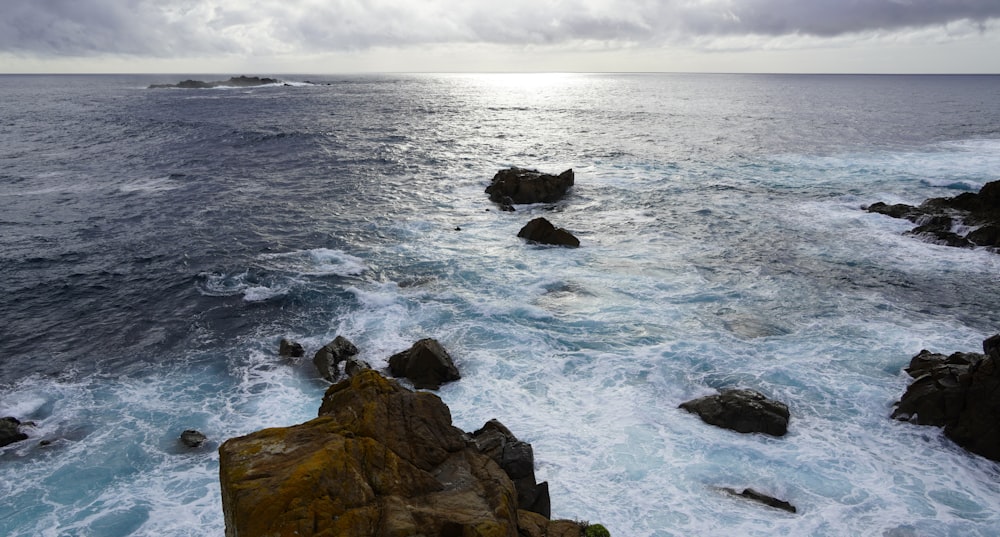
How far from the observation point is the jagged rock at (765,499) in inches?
720

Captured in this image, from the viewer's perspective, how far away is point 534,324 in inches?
1203

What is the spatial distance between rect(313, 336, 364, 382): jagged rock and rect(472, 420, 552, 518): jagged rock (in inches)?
446

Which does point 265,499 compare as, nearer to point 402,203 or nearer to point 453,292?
point 453,292

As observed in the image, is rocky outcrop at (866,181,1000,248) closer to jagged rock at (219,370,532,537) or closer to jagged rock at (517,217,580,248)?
jagged rock at (517,217,580,248)

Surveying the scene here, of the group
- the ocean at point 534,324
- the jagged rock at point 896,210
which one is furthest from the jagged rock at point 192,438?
the jagged rock at point 896,210

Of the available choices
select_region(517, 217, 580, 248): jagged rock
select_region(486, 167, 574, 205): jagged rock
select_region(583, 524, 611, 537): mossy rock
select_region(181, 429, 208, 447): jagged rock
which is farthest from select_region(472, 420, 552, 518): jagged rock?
select_region(486, 167, 574, 205): jagged rock

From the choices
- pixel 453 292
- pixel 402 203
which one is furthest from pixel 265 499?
pixel 402 203

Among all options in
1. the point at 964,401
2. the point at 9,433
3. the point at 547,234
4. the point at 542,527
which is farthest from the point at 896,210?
the point at 9,433

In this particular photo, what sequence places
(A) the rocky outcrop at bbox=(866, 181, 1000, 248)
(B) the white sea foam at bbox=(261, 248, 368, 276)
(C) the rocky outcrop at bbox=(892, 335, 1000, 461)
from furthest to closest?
(A) the rocky outcrop at bbox=(866, 181, 1000, 248) → (B) the white sea foam at bbox=(261, 248, 368, 276) → (C) the rocky outcrop at bbox=(892, 335, 1000, 461)

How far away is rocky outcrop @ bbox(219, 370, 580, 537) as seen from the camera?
10148 millimetres

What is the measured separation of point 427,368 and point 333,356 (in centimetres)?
452

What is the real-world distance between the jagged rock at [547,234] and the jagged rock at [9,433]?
30.2 metres

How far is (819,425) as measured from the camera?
73.5 feet

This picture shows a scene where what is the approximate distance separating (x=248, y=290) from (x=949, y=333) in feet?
123
